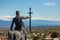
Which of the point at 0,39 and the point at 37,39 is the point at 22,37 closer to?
the point at 0,39

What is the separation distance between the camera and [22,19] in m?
13.1

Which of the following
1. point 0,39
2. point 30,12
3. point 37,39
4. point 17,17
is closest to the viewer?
point 17,17

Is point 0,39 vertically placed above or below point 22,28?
below

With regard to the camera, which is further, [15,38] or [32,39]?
[32,39]

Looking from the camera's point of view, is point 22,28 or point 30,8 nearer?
point 22,28

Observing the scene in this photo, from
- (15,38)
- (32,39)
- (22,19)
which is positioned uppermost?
(22,19)

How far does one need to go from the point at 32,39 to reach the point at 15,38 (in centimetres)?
1179

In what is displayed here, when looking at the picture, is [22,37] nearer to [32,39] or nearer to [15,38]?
[15,38]

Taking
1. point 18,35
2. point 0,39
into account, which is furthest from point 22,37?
point 0,39

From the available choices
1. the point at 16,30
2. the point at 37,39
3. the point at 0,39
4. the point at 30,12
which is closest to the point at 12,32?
the point at 16,30

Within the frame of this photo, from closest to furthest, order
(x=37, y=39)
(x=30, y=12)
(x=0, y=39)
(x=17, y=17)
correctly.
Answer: (x=17, y=17), (x=0, y=39), (x=37, y=39), (x=30, y=12)

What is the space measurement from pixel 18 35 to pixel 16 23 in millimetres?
524

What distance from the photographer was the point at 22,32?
13.1 metres

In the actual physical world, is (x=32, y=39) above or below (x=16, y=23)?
below
